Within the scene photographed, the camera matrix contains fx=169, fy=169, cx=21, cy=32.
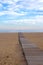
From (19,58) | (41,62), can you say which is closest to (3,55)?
(19,58)

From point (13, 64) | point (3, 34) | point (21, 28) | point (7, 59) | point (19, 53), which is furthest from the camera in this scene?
point (3, 34)

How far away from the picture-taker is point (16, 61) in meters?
2.35

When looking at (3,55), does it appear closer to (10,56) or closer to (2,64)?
(10,56)

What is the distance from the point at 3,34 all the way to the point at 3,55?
87.3 inches

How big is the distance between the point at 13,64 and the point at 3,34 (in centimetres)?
268

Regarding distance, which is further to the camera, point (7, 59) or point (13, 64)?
point (7, 59)

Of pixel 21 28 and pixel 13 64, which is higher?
pixel 21 28

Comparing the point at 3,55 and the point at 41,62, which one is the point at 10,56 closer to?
the point at 3,55

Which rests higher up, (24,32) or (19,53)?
(24,32)

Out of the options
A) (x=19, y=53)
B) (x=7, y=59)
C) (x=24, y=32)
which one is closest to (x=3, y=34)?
(x=24, y=32)

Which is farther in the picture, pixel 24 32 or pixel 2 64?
pixel 24 32

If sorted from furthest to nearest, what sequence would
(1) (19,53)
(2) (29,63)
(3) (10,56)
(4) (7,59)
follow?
(1) (19,53) → (3) (10,56) → (4) (7,59) → (2) (29,63)

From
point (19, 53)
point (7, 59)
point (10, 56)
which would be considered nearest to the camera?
point (7, 59)

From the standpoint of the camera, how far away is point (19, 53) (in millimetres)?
2770
